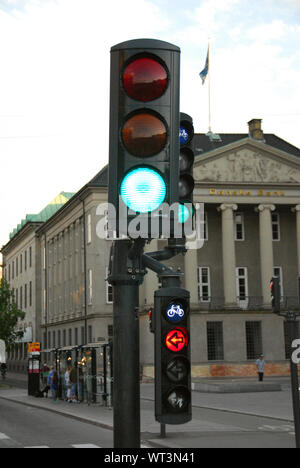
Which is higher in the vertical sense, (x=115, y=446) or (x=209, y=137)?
(x=209, y=137)

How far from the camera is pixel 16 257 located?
107938mm

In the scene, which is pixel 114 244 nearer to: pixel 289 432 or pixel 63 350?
pixel 289 432

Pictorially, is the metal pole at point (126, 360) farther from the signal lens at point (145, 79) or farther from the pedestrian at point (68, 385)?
the pedestrian at point (68, 385)

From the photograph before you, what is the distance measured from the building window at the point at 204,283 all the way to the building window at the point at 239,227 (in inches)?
177

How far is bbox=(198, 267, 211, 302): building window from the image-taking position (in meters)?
65.9

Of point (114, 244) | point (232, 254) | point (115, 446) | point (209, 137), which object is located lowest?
point (115, 446)

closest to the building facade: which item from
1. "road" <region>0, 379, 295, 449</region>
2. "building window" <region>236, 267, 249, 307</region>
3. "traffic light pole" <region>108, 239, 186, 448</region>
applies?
"building window" <region>236, 267, 249, 307</region>

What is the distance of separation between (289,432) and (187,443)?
391cm

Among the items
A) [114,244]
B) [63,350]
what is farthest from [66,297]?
[114,244]

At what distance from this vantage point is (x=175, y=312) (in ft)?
12.1

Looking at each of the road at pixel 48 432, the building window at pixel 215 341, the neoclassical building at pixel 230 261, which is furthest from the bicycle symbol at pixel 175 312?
the building window at pixel 215 341

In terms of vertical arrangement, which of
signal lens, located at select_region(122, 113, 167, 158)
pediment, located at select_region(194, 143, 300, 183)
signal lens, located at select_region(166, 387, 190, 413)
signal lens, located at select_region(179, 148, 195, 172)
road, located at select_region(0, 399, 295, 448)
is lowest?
road, located at select_region(0, 399, 295, 448)

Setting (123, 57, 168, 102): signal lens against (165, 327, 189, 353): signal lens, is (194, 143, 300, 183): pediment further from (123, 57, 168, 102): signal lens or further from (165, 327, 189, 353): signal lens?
(165, 327, 189, 353): signal lens

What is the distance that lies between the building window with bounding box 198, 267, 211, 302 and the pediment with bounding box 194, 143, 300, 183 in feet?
28.4
